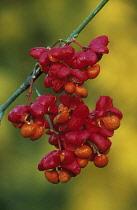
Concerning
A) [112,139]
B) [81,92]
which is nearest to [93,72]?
[81,92]

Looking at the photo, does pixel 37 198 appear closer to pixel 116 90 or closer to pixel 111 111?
pixel 116 90

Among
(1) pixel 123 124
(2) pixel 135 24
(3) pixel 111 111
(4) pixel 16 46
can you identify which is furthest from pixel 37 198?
(3) pixel 111 111

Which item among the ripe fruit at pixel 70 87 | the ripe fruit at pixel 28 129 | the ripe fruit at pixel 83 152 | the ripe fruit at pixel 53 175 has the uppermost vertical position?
the ripe fruit at pixel 70 87

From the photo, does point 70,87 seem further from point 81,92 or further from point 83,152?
point 83,152

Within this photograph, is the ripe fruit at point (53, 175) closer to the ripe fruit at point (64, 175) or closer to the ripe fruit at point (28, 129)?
the ripe fruit at point (64, 175)

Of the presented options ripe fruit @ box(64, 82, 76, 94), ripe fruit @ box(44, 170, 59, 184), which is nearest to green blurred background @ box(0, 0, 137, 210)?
ripe fruit @ box(44, 170, 59, 184)

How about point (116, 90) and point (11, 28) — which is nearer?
point (116, 90)

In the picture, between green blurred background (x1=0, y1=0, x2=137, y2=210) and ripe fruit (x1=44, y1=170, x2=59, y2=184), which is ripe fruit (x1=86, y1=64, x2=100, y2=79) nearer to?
ripe fruit (x1=44, y1=170, x2=59, y2=184)

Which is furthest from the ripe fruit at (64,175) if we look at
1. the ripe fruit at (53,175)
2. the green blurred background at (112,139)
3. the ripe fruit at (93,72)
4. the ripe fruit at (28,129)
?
the green blurred background at (112,139)
